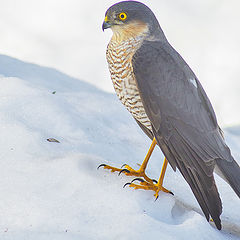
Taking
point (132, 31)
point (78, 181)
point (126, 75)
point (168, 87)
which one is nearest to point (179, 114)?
point (168, 87)

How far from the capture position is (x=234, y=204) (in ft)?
16.2

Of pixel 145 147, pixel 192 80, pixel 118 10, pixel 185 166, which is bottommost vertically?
pixel 145 147

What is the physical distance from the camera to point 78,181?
407cm

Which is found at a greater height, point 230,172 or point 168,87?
point 168,87

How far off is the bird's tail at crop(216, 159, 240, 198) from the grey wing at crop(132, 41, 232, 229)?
0.05 m

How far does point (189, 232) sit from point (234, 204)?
4.70ft

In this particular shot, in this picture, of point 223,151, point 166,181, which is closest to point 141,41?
point 223,151

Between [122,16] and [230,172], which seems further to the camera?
[122,16]

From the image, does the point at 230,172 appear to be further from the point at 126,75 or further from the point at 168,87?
the point at 126,75

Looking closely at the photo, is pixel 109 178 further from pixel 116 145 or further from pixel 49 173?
pixel 116 145

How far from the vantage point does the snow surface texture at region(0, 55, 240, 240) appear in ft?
11.6

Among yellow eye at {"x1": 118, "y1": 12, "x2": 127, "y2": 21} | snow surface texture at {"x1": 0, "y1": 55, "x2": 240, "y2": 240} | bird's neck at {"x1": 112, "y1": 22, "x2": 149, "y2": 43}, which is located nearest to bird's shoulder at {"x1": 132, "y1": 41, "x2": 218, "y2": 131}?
bird's neck at {"x1": 112, "y1": 22, "x2": 149, "y2": 43}

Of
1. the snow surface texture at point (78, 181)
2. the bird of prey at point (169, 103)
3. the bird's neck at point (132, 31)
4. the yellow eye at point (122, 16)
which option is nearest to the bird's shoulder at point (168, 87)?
the bird of prey at point (169, 103)

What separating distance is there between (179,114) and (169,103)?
114mm
